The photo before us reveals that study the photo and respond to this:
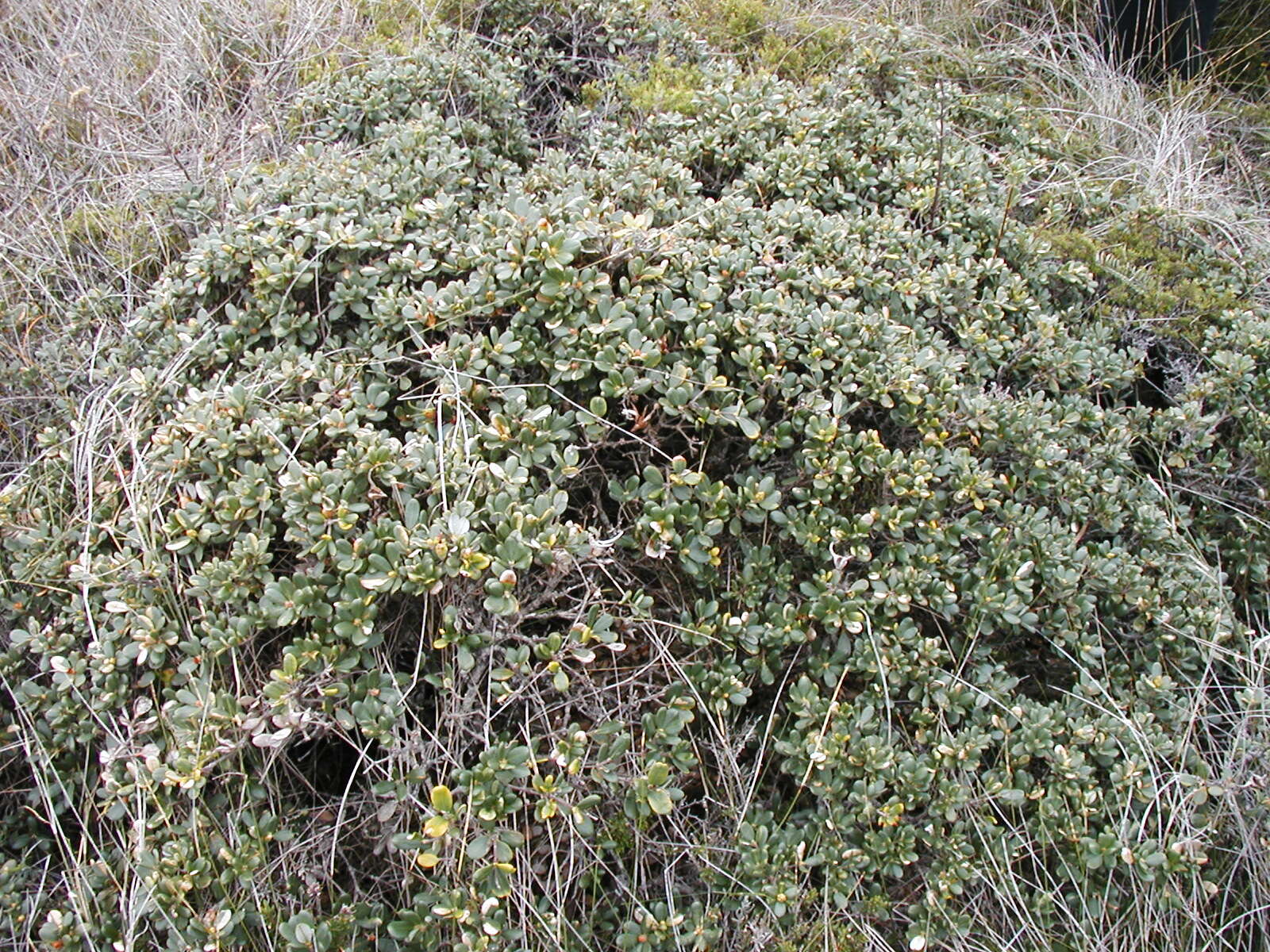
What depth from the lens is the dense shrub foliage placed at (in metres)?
1.89

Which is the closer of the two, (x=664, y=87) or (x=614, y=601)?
(x=614, y=601)

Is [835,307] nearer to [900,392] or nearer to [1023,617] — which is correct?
[900,392]

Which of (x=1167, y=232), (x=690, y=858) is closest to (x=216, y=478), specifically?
(x=690, y=858)

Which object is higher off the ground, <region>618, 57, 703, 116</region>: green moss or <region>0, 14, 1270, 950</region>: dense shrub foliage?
<region>618, 57, 703, 116</region>: green moss

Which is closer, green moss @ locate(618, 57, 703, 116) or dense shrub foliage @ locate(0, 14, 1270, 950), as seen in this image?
dense shrub foliage @ locate(0, 14, 1270, 950)

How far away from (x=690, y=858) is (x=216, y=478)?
1.31m

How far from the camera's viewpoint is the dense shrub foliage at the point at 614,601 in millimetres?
1890

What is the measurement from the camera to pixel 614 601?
207 centimetres

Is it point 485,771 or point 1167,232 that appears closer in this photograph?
point 485,771

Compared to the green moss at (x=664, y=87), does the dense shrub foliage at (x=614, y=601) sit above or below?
below

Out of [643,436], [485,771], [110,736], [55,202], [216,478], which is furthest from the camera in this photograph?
[55,202]

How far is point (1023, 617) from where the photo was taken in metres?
2.18

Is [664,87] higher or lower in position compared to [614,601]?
higher

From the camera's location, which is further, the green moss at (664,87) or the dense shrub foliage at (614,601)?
the green moss at (664,87)
